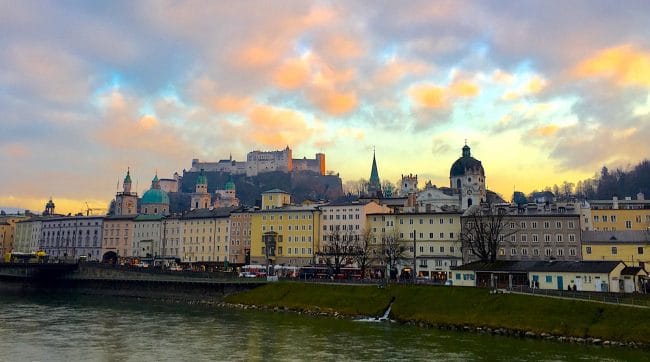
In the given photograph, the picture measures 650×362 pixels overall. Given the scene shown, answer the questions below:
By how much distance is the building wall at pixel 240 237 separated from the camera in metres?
131

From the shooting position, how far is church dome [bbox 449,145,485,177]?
13062 cm

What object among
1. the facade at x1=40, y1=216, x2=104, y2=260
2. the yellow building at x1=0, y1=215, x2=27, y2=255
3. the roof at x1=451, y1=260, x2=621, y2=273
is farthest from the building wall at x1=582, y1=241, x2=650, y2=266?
the yellow building at x1=0, y1=215, x2=27, y2=255

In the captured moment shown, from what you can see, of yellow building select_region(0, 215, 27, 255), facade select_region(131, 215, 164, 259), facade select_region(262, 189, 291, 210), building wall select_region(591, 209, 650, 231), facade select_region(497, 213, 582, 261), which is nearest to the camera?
facade select_region(497, 213, 582, 261)

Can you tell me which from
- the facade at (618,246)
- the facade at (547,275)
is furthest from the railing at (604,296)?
the facade at (618,246)

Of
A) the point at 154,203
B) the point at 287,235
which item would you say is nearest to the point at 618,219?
the point at 287,235

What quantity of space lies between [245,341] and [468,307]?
24.2 m

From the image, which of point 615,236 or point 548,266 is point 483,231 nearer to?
point 615,236

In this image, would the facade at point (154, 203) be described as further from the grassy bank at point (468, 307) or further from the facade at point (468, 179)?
the grassy bank at point (468, 307)

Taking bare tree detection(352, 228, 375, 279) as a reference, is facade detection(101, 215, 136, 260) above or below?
above

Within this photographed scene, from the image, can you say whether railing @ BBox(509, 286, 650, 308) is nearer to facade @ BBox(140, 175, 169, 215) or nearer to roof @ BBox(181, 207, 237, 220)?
roof @ BBox(181, 207, 237, 220)

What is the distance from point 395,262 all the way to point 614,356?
61.3 m

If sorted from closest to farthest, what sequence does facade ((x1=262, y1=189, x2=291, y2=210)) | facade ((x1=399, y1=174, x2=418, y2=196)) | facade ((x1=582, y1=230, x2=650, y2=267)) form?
facade ((x1=582, y1=230, x2=650, y2=267))
facade ((x1=262, y1=189, x2=291, y2=210))
facade ((x1=399, y1=174, x2=418, y2=196))

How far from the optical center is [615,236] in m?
93.1

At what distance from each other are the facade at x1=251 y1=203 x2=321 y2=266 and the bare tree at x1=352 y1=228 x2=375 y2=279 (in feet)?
34.0
